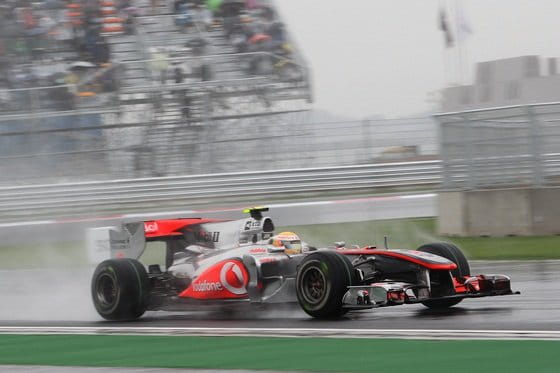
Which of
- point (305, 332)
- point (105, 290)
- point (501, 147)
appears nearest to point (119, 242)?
point (105, 290)

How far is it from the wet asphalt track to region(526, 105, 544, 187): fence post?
2.98 m

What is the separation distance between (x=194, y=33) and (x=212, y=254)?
13309 millimetres

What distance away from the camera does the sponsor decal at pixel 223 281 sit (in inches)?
328

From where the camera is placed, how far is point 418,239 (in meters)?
16.0

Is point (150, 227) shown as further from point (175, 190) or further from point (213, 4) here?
point (213, 4)

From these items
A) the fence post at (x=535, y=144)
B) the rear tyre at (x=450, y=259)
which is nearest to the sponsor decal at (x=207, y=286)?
the rear tyre at (x=450, y=259)

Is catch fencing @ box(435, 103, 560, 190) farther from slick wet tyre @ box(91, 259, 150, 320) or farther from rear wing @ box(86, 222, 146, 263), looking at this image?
slick wet tyre @ box(91, 259, 150, 320)

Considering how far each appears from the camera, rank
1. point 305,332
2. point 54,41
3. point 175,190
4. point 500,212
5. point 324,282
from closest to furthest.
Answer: point 305,332 → point 324,282 → point 500,212 → point 175,190 → point 54,41

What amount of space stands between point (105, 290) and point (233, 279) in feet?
4.96

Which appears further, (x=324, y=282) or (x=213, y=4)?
(x=213, y=4)

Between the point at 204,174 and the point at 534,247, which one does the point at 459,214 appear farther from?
the point at 204,174

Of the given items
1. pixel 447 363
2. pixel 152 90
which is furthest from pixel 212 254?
pixel 152 90

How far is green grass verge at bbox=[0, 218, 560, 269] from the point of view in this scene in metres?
14.2

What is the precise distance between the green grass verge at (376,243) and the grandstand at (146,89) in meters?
2.00
